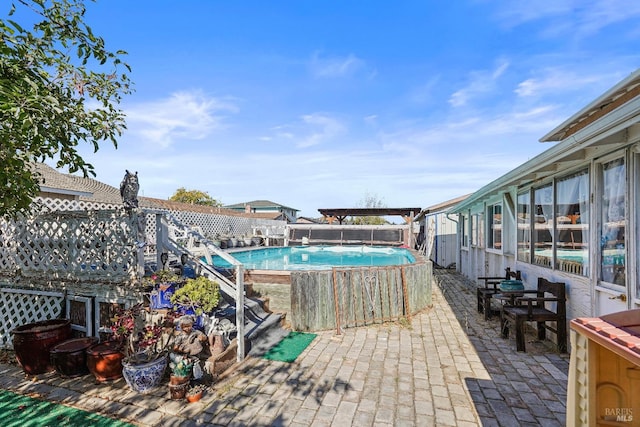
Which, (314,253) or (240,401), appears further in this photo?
(314,253)

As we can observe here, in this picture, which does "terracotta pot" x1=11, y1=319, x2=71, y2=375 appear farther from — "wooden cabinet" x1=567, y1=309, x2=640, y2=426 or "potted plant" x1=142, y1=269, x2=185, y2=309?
"wooden cabinet" x1=567, y1=309, x2=640, y2=426

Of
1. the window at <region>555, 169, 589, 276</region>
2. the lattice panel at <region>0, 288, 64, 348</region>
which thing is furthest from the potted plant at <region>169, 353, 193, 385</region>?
the window at <region>555, 169, 589, 276</region>

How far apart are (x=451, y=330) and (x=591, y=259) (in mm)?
2610

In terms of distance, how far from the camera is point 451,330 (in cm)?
590

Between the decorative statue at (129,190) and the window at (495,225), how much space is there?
8.64 meters

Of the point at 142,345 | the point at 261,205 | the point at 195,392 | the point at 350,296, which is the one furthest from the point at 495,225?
the point at 261,205

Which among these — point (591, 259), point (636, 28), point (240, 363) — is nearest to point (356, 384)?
point (240, 363)

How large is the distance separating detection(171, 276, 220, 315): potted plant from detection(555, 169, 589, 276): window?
5.62m

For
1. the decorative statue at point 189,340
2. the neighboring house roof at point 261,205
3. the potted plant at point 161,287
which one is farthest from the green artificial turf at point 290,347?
the neighboring house roof at point 261,205

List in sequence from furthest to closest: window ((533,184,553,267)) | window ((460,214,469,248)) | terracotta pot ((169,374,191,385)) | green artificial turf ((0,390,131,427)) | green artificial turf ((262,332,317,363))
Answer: window ((460,214,469,248)) → window ((533,184,553,267)) → green artificial turf ((262,332,317,363)) → terracotta pot ((169,374,191,385)) → green artificial turf ((0,390,131,427))

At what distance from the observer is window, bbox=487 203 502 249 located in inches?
333

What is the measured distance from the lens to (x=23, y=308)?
5.28 metres

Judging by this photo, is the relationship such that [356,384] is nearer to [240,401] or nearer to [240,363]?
[240,401]

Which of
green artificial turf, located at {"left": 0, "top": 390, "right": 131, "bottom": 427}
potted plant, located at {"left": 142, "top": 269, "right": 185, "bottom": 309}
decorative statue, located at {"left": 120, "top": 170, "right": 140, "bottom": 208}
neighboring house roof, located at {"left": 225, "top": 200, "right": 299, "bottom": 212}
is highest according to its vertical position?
neighboring house roof, located at {"left": 225, "top": 200, "right": 299, "bottom": 212}
